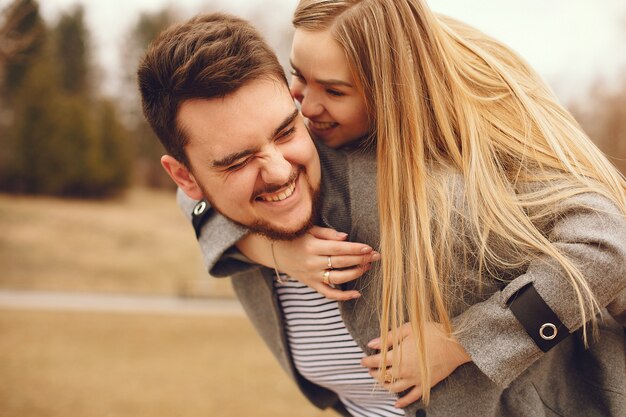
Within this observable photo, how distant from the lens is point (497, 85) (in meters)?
2.24

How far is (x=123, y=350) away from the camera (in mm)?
13305

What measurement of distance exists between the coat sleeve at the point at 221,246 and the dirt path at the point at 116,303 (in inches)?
687

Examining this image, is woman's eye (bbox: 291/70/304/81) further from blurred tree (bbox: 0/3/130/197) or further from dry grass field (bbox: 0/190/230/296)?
blurred tree (bbox: 0/3/130/197)

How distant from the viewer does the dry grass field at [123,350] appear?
9484mm

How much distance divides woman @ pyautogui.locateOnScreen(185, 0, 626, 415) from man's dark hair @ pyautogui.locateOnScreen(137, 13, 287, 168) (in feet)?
0.79

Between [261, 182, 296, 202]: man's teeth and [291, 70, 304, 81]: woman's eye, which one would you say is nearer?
[261, 182, 296, 202]: man's teeth

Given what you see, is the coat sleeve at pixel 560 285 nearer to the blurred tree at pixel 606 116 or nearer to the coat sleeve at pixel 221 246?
the coat sleeve at pixel 221 246

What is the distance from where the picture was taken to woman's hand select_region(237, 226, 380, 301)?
2.08 m

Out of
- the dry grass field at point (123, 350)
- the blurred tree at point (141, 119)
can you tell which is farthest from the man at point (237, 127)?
the blurred tree at point (141, 119)

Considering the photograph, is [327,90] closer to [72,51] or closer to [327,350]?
[327,350]

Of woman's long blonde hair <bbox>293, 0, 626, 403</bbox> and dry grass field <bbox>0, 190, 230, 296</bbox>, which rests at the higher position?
woman's long blonde hair <bbox>293, 0, 626, 403</bbox>

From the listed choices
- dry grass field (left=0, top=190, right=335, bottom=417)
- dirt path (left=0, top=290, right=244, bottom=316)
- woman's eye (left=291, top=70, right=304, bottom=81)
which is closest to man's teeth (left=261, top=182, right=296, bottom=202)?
woman's eye (left=291, top=70, right=304, bottom=81)

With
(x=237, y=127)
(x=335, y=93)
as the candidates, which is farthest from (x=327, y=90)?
(x=237, y=127)

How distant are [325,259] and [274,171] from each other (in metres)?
0.33
